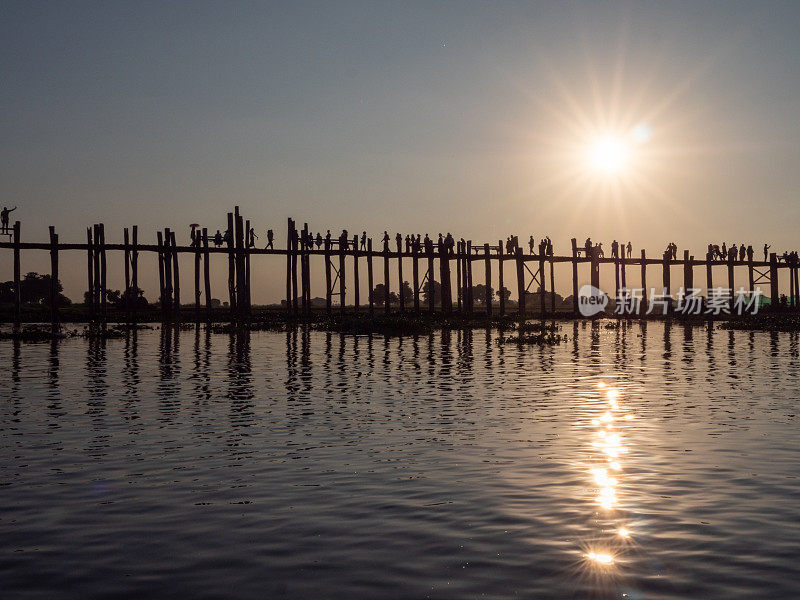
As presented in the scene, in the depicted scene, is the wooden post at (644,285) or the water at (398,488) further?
the wooden post at (644,285)

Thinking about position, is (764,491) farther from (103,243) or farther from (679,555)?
(103,243)

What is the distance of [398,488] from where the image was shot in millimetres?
8906

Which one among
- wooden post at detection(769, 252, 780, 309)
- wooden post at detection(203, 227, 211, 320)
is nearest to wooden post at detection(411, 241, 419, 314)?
wooden post at detection(203, 227, 211, 320)

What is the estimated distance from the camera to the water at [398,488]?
6137 millimetres

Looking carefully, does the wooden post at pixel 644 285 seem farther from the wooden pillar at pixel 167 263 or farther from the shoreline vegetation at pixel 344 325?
the wooden pillar at pixel 167 263

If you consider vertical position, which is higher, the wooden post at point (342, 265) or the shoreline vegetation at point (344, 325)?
the wooden post at point (342, 265)

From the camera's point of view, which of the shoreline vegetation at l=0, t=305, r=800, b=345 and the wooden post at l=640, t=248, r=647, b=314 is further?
the wooden post at l=640, t=248, r=647, b=314

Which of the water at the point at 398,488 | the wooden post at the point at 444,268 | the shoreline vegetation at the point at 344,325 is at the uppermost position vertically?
the wooden post at the point at 444,268

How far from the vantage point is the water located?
6.14 meters

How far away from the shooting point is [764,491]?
28.5ft

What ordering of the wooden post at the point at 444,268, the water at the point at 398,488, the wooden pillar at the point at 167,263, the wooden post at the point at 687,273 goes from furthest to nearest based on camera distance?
the wooden post at the point at 687,273 → the wooden post at the point at 444,268 → the wooden pillar at the point at 167,263 → the water at the point at 398,488

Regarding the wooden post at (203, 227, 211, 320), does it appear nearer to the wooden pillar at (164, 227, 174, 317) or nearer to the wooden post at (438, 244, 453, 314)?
the wooden pillar at (164, 227, 174, 317)

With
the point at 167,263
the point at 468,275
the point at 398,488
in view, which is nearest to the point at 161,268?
the point at 167,263

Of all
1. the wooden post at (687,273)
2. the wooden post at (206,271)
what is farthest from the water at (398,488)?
the wooden post at (687,273)
